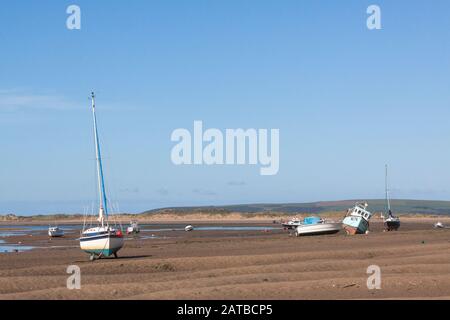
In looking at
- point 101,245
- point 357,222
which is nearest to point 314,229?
point 357,222

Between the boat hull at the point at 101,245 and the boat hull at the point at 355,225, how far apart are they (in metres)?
31.4

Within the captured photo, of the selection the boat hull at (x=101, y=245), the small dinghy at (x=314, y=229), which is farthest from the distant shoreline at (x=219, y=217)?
the boat hull at (x=101, y=245)

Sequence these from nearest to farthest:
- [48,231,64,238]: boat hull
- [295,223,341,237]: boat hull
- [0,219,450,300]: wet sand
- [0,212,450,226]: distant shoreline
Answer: [0,219,450,300]: wet sand → [295,223,341,237]: boat hull → [48,231,64,238]: boat hull → [0,212,450,226]: distant shoreline

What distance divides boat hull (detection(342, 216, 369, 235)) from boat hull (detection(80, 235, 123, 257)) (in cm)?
3139

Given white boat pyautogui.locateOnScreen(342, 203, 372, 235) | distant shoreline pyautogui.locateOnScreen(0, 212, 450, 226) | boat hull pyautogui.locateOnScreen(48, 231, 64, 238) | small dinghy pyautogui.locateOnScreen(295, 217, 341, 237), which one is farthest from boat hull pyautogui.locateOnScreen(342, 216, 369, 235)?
distant shoreline pyautogui.locateOnScreen(0, 212, 450, 226)

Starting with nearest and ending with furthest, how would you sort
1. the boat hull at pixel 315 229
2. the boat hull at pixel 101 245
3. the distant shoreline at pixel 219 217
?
the boat hull at pixel 101 245, the boat hull at pixel 315 229, the distant shoreline at pixel 219 217

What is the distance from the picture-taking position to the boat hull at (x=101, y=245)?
40.5m

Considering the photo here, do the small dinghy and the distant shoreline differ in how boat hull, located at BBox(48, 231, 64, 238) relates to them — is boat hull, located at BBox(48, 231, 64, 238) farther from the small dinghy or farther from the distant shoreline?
the distant shoreline

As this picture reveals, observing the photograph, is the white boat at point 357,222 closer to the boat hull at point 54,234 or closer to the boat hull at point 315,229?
the boat hull at point 315,229

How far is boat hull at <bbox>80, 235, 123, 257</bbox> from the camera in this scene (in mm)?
40531

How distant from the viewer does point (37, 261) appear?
4172 centimetres
